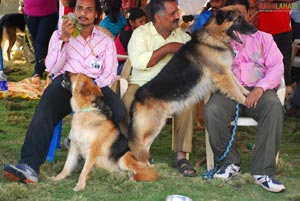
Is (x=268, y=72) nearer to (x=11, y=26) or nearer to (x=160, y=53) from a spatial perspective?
(x=160, y=53)

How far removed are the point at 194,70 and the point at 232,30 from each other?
404 millimetres

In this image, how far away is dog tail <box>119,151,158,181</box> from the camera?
4125mm

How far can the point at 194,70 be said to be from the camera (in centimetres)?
433

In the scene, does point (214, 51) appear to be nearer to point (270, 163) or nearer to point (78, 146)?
point (270, 163)

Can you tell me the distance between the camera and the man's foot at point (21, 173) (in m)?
3.96

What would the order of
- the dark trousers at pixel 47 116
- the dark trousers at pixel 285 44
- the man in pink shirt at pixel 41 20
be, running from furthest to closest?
1. the man in pink shirt at pixel 41 20
2. the dark trousers at pixel 285 44
3. the dark trousers at pixel 47 116

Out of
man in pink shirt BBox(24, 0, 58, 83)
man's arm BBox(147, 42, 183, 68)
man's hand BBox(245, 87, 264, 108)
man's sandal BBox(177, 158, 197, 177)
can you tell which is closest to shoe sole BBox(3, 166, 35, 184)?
man's sandal BBox(177, 158, 197, 177)

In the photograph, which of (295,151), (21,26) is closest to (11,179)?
(295,151)

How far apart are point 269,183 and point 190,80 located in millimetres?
936

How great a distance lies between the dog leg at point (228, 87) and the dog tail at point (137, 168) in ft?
2.57

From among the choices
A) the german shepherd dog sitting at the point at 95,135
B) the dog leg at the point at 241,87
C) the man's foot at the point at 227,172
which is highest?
the dog leg at the point at 241,87

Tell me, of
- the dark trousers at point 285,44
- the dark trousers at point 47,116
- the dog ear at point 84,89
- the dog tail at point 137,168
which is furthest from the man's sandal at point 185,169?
the dark trousers at point 285,44

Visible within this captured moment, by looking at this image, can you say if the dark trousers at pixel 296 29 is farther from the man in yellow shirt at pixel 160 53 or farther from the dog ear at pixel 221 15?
the dog ear at pixel 221 15

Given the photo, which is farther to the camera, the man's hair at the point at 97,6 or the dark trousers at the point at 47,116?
the man's hair at the point at 97,6
